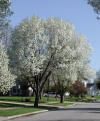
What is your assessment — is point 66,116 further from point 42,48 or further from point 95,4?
point 42,48

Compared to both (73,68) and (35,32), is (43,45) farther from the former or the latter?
(73,68)

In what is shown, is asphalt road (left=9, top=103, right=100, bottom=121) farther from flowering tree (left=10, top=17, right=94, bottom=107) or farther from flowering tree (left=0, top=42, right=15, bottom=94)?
flowering tree (left=10, top=17, right=94, bottom=107)

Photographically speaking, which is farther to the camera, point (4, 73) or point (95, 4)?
point (4, 73)

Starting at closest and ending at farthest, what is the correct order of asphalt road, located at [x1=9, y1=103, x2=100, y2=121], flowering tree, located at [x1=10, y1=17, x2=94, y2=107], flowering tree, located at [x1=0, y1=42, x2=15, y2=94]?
asphalt road, located at [x1=9, y1=103, x2=100, y2=121]
flowering tree, located at [x1=0, y1=42, x2=15, y2=94]
flowering tree, located at [x1=10, y1=17, x2=94, y2=107]

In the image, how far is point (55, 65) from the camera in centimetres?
3659

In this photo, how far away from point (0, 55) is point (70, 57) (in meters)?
8.42

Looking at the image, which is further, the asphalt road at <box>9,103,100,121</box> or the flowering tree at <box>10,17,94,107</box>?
the flowering tree at <box>10,17,94,107</box>

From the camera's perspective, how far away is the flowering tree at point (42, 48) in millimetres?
35750

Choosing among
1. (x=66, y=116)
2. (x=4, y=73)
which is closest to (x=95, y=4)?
(x=66, y=116)

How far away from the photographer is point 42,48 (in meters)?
36.6

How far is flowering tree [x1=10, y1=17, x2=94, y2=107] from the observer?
35750mm

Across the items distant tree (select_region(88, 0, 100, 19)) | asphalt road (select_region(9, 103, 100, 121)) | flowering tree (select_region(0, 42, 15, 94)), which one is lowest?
asphalt road (select_region(9, 103, 100, 121))

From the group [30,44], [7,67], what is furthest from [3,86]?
[30,44]

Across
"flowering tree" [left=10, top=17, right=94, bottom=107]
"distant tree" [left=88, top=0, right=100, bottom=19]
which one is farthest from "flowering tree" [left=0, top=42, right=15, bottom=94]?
"distant tree" [left=88, top=0, right=100, bottom=19]
